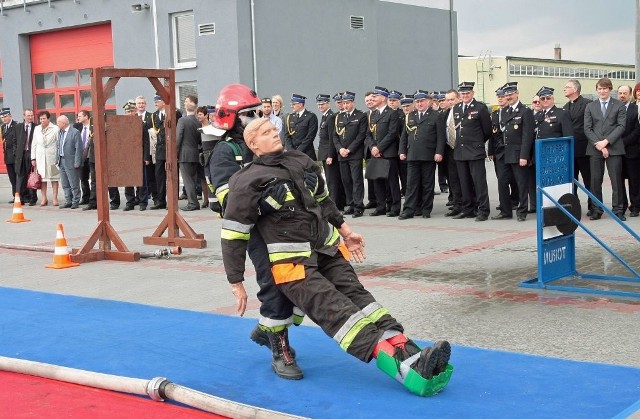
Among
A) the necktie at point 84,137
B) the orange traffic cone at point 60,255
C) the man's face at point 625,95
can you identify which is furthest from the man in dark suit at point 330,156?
the orange traffic cone at point 60,255

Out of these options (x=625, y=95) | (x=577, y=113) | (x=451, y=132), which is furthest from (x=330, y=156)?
(x=625, y=95)

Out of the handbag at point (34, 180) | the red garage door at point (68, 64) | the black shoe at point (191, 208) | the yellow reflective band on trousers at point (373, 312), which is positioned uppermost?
the red garage door at point (68, 64)

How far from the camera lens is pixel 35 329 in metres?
7.49

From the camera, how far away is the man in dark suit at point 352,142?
1547cm

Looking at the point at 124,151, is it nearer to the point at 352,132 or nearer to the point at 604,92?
the point at 352,132

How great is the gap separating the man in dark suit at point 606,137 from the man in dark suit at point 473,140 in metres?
1.60

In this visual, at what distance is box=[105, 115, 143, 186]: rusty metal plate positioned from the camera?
1147 centimetres

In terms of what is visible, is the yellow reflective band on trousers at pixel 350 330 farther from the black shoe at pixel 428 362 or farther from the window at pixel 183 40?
the window at pixel 183 40

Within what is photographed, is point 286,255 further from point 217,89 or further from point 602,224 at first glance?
point 217,89

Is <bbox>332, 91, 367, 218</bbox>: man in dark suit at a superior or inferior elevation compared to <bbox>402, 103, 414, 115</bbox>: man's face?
inferior

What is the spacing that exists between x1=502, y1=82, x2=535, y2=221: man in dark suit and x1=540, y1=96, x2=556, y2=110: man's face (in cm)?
23

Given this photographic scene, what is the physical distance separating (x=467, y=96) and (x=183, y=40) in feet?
46.2

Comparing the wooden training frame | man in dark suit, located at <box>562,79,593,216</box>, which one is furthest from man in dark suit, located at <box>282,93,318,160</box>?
man in dark suit, located at <box>562,79,593,216</box>

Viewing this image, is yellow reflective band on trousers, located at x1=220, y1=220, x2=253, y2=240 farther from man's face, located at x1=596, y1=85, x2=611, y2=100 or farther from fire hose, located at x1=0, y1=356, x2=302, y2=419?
man's face, located at x1=596, y1=85, x2=611, y2=100
